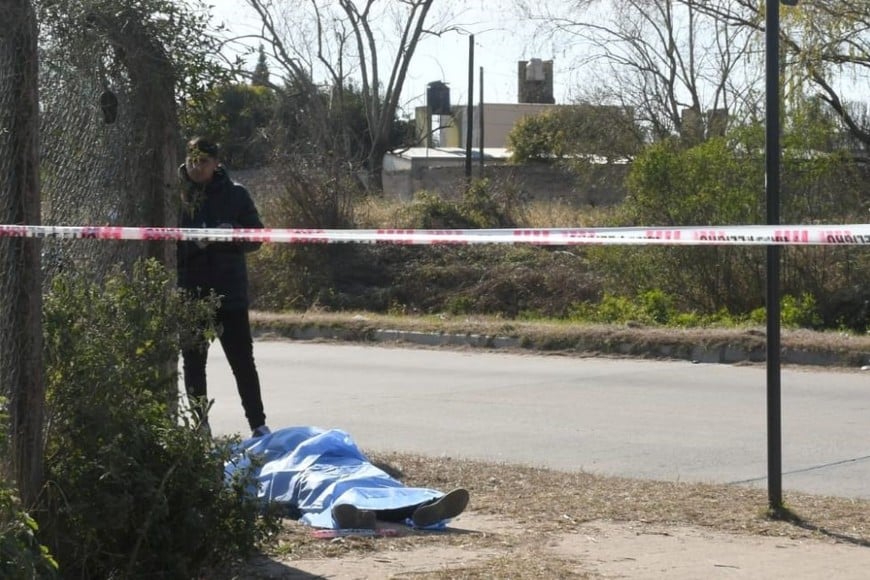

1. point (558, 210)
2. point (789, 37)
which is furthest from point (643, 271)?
point (558, 210)

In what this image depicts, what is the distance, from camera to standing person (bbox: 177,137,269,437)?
26.7ft

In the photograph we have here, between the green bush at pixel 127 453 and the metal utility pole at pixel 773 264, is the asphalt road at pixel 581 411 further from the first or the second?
the green bush at pixel 127 453

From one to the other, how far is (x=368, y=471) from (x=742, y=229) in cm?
221

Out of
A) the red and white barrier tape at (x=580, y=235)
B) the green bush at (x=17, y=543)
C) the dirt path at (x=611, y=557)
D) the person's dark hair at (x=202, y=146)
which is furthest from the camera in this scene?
the person's dark hair at (x=202, y=146)

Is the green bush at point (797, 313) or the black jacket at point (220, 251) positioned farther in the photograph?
the green bush at point (797, 313)

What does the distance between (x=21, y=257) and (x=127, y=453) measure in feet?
2.75

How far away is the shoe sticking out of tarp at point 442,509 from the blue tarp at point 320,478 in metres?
0.16

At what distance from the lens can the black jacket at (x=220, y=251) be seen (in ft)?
26.8

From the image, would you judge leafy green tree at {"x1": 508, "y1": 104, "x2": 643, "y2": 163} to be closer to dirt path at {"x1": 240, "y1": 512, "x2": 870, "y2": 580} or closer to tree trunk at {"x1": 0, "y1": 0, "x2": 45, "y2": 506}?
dirt path at {"x1": 240, "y1": 512, "x2": 870, "y2": 580}

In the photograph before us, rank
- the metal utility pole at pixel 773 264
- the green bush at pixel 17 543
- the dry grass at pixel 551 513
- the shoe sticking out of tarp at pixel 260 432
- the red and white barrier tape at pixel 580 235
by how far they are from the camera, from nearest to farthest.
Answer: the green bush at pixel 17 543 → the dry grass at pixel 551 513 → the red and white barrier tape at pixel 580 235 → the metal utility pole at pixel 773 264 → the shoe sticking out of tarp at pixel 260 432

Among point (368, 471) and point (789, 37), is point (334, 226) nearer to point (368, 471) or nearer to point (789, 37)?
point (789, 37)

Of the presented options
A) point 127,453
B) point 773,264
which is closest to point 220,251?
point 127,453

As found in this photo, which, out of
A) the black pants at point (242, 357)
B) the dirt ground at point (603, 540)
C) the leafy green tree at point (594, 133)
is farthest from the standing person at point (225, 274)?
the leafy green tree at point (594, 133)

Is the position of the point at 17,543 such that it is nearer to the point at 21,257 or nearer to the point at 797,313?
the point at 21,257
